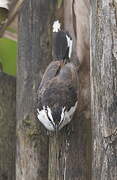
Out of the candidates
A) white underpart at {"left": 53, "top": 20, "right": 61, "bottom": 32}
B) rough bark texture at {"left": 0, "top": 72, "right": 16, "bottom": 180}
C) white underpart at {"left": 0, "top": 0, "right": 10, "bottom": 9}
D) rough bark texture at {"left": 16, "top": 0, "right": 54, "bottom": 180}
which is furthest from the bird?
white underpart at {"left": 0, "top": 0, "right": 10, "bottom": 9}

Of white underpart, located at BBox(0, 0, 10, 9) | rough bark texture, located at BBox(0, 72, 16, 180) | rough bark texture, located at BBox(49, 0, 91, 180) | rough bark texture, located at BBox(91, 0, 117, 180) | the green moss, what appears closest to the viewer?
rough bark texture, located at BBox(91, 0, 117, 180)

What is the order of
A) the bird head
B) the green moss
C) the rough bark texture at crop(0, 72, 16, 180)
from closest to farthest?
the bird head < the rough bark texture at crop(0, 72, 16, 180) < the green moss

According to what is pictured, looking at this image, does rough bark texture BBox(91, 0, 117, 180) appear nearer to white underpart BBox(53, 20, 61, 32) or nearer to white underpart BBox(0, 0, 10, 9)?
white underpart BBox(53, 20, 61, 32)

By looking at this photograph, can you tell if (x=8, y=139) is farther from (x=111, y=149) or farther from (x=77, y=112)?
(x=111, y=149)

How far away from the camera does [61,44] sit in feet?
10.1

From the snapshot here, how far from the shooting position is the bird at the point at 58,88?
109 inches

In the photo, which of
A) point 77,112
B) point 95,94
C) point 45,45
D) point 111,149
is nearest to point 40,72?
point 45,45

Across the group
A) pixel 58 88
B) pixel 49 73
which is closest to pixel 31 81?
pixel 49 73

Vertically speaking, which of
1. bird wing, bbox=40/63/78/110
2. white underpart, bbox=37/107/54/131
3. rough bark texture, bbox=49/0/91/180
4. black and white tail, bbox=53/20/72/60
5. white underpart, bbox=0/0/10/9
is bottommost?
rough bark texture, bbox=49/0/91/180

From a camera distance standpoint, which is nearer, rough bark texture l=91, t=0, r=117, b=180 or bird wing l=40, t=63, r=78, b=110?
rough bark texture l=91, t=0, r=117, b=180

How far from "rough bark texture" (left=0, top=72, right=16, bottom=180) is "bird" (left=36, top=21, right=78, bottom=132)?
0.33 m

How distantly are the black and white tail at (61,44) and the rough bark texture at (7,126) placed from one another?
0.37 meters

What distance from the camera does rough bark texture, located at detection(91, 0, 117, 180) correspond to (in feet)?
8.27

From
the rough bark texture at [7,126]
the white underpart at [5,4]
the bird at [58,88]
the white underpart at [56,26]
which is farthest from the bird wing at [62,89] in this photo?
the white underpart at [5,4]
